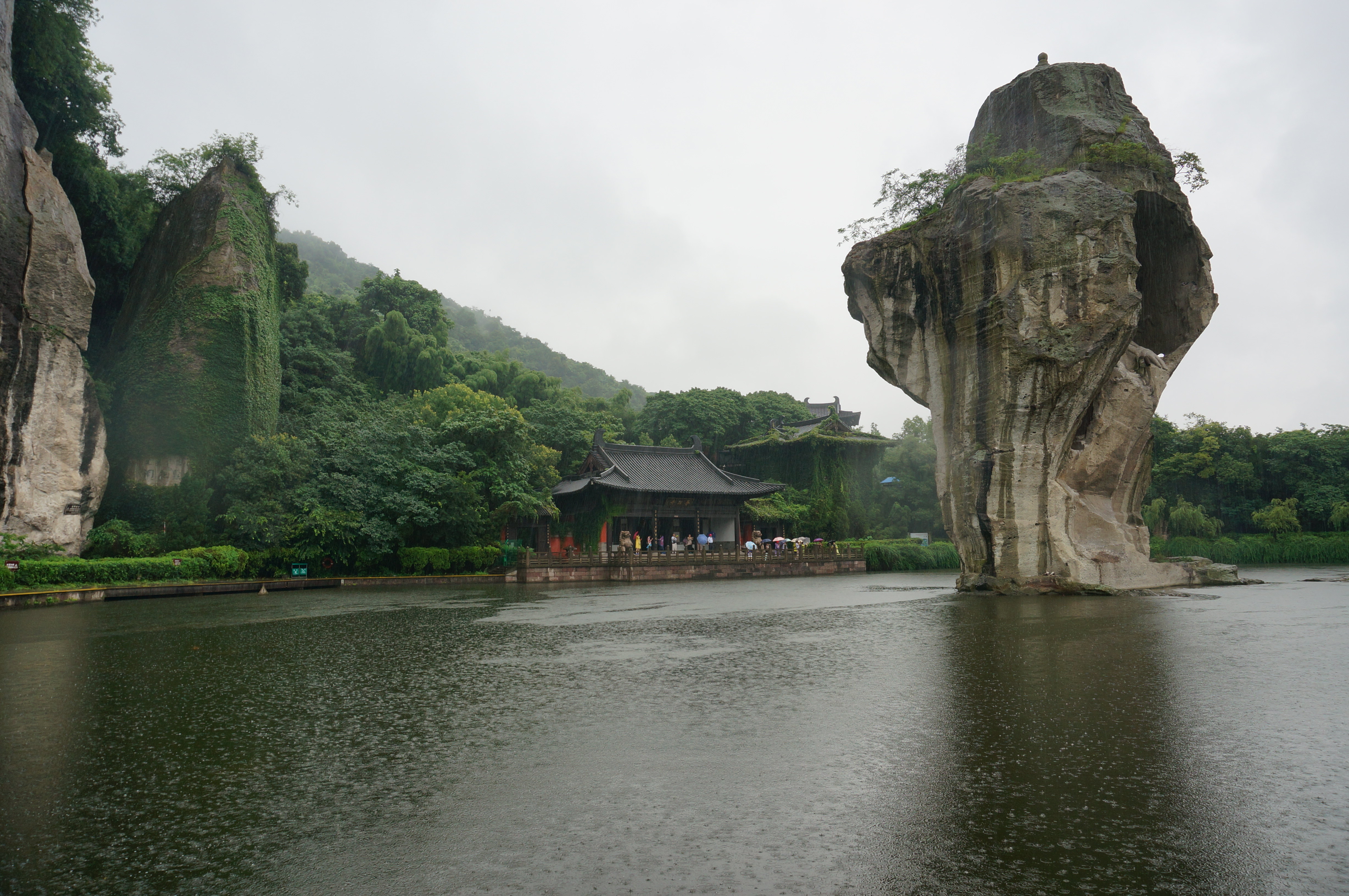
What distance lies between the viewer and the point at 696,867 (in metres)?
3.25

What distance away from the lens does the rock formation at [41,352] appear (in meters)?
20.4

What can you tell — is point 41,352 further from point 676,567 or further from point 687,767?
point 687,767

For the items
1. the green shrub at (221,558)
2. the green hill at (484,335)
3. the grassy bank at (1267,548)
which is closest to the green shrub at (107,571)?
the green shrub at (221,558)

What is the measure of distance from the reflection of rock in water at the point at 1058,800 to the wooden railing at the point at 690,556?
903 inches

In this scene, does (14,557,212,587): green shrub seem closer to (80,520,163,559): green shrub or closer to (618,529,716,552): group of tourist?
(80,520,163,559): green shrub

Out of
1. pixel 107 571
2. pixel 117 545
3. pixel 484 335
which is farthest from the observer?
pixel 484 335

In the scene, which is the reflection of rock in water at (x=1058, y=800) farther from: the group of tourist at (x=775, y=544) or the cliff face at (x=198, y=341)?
the cliff face at (x=198, y=341)

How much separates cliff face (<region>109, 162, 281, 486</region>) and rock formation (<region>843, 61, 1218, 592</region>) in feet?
69.6

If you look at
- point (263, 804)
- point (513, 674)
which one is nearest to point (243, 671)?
point (513, 674)

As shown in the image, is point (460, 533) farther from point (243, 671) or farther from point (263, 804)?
point (263, 804)

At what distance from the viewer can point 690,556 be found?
31703mm

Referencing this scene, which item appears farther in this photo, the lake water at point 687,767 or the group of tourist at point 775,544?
the group of tourist at point 775,544

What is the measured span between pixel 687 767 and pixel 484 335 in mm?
91545

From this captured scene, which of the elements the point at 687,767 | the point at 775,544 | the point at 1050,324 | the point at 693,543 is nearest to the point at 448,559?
the point at 693,543
